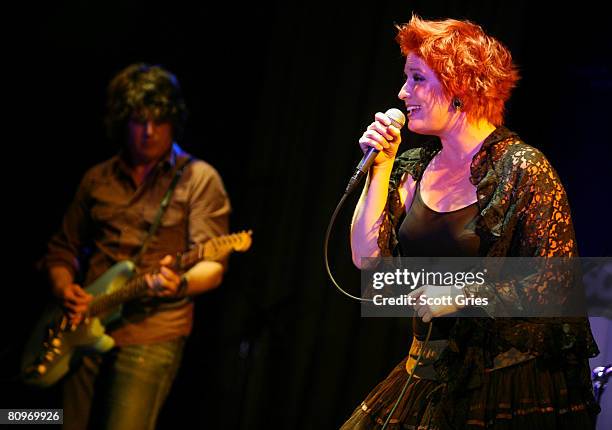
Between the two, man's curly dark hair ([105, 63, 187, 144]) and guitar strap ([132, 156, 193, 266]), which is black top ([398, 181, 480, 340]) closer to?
guitar strap ([132, 156, 193, 266])

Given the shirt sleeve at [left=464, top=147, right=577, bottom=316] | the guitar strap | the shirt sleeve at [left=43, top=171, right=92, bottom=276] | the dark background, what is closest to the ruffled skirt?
the shirt sleeve at [left=464, top=147, right=577, bottom=316]

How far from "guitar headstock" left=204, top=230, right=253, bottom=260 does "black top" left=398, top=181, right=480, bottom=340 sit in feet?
4.40

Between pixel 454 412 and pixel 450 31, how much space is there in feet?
3.57

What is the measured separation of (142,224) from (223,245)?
0.43m

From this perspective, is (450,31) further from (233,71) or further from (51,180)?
(51,180)

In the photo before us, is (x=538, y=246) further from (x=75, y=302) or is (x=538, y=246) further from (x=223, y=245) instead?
(x=75, y=302)

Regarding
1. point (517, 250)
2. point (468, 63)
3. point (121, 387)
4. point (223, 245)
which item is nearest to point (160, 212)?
point (223, 245)

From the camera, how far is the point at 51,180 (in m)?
4.71

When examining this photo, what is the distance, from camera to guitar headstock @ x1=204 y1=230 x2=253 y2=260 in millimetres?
3531

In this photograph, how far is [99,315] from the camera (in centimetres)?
360

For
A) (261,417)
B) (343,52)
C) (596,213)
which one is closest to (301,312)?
(261,417)

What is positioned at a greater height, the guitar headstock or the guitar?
the guitar headstock

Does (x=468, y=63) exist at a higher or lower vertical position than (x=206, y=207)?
higher

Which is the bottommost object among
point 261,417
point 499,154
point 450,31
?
point 261,417
